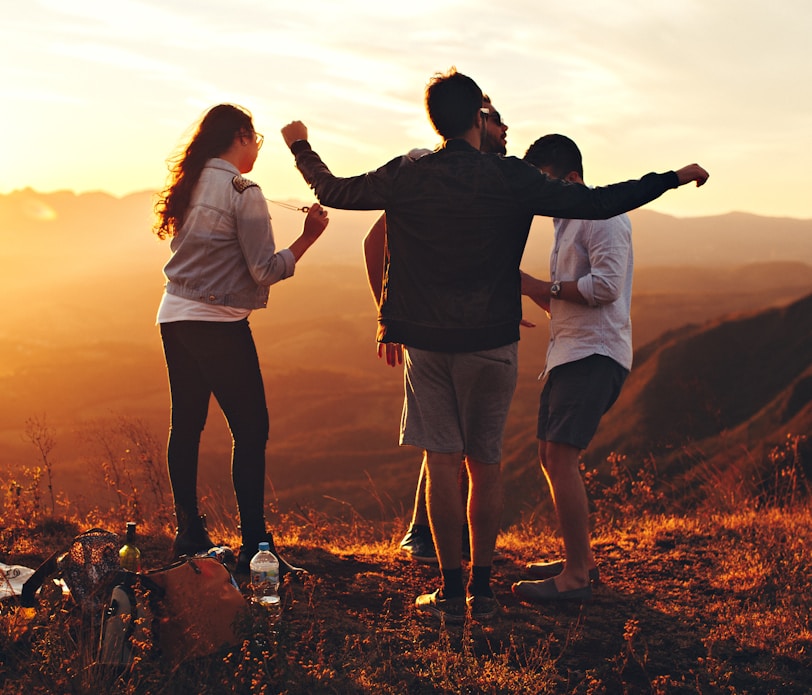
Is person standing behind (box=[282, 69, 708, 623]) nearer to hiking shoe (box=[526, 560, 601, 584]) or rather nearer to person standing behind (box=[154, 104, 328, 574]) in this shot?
person standing behind (box=[154, 104, 328, 574])

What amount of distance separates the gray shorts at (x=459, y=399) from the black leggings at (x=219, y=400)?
2.60 ft

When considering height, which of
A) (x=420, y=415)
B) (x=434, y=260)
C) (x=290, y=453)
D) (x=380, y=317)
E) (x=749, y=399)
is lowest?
(x=290, y=453)

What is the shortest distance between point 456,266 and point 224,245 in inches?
44.7

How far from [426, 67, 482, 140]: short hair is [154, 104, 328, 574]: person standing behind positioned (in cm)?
71

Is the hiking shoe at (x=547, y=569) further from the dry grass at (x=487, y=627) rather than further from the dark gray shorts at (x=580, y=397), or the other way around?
the dark gray shorts at (x=580, y=397)

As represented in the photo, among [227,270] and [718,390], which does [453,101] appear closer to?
[227,270]

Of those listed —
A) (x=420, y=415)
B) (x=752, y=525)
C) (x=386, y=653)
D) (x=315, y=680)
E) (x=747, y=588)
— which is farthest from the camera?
(x=752, y=525)

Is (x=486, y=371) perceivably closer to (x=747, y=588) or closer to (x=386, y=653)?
(x=386, y=653)

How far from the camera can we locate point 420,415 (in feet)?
12.5

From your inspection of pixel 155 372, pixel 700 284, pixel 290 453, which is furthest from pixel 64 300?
pixel 700 284

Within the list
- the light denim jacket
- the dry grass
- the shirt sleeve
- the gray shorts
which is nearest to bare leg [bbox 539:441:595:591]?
the dry grass

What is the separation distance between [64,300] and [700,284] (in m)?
80.6

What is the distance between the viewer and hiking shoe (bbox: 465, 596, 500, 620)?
155 inches

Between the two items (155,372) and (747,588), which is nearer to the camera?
(747,588)
